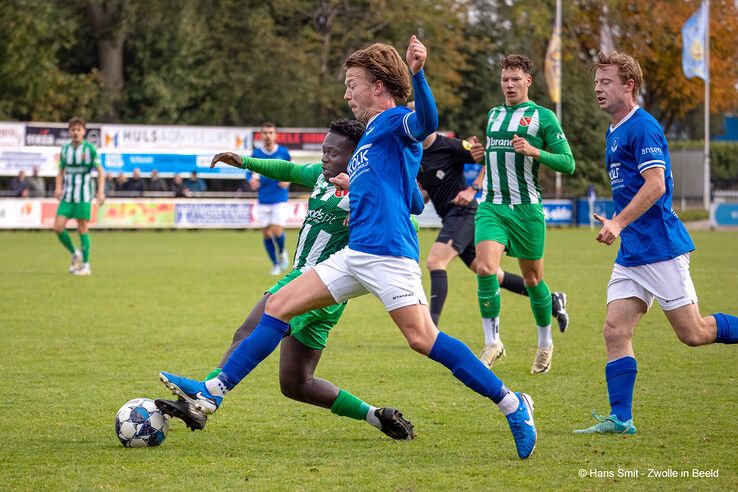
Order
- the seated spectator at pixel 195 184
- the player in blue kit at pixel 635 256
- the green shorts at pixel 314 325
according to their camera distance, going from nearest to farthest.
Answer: the green shorts at pixel 314 325 → the player in blue kit at pixel 635 256 → the seated spectator at pixel 195 184

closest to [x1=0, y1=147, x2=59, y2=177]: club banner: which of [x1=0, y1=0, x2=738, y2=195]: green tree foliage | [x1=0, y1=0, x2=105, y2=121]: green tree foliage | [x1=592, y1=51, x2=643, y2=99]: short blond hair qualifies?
[x1=0, y1=0, x2=105, y2=121]: green tree foliage

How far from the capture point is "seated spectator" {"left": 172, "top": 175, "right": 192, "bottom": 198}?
33312 millimetres

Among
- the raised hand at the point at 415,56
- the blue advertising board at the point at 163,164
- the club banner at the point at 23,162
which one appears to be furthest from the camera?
the blue advertising board at the point at 163,164

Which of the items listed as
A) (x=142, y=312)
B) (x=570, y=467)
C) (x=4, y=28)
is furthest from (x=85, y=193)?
(x=4, y=28)

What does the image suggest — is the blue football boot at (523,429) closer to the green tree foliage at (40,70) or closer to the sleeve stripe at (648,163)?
the sleeve stripe at (648,163)

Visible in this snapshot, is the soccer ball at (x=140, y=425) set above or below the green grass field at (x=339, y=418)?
above

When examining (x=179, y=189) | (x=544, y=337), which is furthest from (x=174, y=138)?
(x=544, y=337)

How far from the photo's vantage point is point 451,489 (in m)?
5.08

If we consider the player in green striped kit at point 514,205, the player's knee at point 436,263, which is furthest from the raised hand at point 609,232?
the player's knee at point 436,263

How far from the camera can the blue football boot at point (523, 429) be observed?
5609 mm

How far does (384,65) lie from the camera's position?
5.54 meters

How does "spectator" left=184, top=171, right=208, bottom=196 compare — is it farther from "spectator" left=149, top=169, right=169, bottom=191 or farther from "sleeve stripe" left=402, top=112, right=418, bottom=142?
"sleeve stripe" left=402, top=112, right=418, bottom=142

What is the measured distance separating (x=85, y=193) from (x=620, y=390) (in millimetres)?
12987

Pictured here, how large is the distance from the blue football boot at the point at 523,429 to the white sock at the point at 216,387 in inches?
58.8
